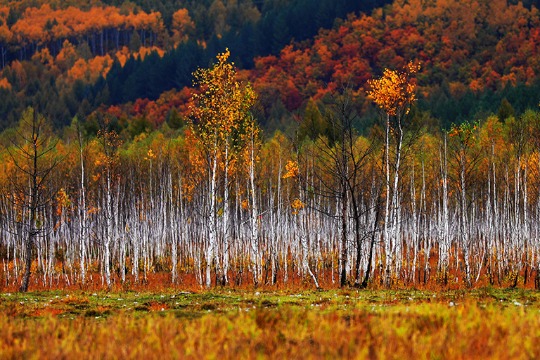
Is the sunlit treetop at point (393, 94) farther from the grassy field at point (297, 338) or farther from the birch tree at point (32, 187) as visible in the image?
the grassy field at point (297, 338)

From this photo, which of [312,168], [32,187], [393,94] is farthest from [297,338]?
[312,168]

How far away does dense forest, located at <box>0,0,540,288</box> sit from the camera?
111 feet

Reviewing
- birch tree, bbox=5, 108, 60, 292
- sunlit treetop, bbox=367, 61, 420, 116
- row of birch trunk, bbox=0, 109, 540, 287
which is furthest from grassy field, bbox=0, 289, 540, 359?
sunlit treetop, bbox=367, 61, 420, 116

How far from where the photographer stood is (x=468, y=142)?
35625 mm

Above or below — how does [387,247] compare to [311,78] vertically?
below

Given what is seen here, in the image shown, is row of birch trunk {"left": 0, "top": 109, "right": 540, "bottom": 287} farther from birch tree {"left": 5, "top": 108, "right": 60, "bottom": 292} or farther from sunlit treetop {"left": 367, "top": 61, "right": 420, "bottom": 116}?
sunlit treetop {"left": 367, "top": 61, "right": 420, "bottom": 116}

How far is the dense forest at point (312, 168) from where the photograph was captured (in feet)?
111

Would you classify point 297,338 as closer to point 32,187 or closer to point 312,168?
point 32,187

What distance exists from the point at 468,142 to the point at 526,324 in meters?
26.1

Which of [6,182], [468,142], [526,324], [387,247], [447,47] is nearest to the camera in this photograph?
[526,324]

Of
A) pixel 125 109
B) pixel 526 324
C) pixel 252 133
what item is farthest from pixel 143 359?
pixel 125 109

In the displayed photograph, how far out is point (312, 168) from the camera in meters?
44.4

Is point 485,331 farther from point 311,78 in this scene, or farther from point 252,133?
point 311,78

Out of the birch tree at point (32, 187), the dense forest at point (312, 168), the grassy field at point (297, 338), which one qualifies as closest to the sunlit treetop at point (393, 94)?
the dense forest at point (312, 168)
